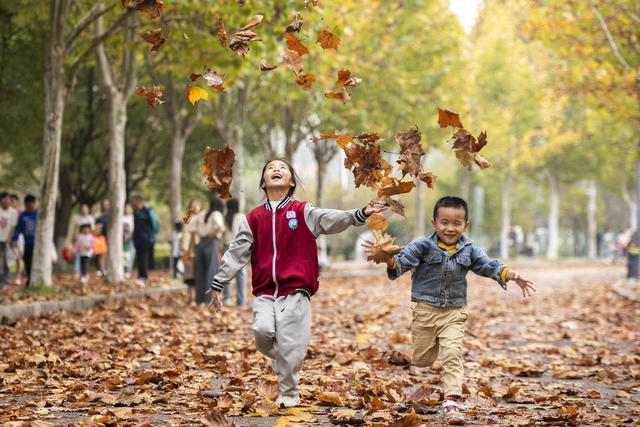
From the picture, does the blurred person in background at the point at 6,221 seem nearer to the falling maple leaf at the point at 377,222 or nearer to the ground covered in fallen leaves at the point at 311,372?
the ground covered in fallen leaves at the point at 311,372

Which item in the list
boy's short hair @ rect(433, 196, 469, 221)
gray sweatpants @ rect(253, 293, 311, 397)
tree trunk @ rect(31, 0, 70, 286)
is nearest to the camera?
gray sweatpants @ rect(253, 293, 311, 397)

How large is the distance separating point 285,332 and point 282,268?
1.42ft

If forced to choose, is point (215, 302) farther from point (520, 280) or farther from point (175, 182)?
→ point (175, 182)

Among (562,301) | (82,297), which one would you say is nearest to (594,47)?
(562,301)

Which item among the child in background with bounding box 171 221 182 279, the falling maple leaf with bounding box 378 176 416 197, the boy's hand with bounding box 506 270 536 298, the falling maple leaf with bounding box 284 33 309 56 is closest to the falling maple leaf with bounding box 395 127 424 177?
the falling maple leaf with bounding box 378 176 416 197

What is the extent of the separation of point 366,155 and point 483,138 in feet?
2.55

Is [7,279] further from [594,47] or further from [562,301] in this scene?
[594,47]

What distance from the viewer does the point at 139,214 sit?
17.8 meters

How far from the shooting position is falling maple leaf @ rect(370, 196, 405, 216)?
4.85m

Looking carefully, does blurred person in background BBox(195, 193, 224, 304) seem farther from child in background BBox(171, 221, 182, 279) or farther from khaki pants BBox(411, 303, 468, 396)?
khaki pants BBox(411, 303, 468, 396)

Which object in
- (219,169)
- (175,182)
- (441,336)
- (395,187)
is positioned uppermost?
(175,182)

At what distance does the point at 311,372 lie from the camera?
6801 mm

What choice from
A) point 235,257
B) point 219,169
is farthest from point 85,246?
point 235,257

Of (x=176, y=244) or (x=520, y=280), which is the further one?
(x=176, y=244)
